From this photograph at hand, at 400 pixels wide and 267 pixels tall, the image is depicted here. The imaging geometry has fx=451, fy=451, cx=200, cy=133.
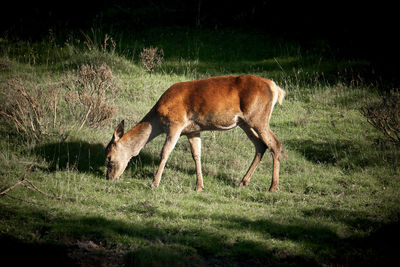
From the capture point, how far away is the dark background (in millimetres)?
17688

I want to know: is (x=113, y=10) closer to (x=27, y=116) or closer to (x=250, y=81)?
(x=27, y=116)

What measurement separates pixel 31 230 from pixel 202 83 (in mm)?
3614

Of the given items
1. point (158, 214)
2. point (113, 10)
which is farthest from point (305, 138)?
point (113, 10)

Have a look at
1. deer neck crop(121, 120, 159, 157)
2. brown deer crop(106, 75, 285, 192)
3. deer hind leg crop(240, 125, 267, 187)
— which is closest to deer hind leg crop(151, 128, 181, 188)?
brown deer crop(106, 75, 285, 192)

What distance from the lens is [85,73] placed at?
10680 millimetres

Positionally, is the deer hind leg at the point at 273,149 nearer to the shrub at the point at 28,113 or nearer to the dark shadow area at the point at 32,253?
the dark shadow area at the point at 32,253

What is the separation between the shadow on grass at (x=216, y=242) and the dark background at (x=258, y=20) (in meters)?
10.1

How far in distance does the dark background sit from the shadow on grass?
1009cm

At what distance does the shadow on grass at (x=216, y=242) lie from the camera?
5039 millimetres

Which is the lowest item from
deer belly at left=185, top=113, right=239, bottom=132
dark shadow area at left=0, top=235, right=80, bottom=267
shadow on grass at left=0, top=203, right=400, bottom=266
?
dark shadow area at left=0, top=235, right=80, bottom=267

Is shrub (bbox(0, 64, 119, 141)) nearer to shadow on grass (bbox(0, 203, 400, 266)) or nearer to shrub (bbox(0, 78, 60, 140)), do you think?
shrub (bbox(0, 78, 60, 140))

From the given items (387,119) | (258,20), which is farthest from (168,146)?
(258,20)

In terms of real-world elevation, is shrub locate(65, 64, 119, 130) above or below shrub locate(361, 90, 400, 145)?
below

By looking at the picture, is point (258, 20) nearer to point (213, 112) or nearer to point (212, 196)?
point (213, 112)
